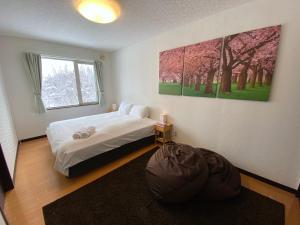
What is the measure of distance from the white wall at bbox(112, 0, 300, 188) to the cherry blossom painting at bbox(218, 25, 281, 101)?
8 cm

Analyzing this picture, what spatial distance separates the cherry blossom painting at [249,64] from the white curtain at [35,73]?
3.95 m

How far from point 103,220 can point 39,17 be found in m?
2.92

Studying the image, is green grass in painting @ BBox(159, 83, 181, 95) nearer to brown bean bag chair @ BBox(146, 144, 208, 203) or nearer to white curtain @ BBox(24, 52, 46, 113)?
brown bean bag chair @ BBox(146, 144, 208, 203)

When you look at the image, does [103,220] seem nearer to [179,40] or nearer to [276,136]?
[276,136]

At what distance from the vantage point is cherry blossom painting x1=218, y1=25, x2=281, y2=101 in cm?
164

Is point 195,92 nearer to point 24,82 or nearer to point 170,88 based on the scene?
point 170,88

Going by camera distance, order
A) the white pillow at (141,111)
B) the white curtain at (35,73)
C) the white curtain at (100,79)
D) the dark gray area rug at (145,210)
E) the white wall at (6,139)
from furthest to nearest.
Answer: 1. the white curtain at (100,79)
2. the white pillow at (141,111)
3. the white curtain at (35,73)
4. the white wall at (6,139)
5. the dark gray area rug at (145,210)

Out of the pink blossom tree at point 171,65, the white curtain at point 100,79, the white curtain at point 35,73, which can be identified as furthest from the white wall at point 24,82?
the pink blossom tree at point 171,65

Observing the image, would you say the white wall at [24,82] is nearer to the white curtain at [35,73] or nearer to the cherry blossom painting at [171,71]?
the white curtain at [35,73]

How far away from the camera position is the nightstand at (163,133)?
2891mm

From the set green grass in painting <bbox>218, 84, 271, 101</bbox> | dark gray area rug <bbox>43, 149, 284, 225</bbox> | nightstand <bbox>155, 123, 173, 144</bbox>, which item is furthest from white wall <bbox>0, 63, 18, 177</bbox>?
green grass in painting <bbox>218, 84, 271, 101</bbox>

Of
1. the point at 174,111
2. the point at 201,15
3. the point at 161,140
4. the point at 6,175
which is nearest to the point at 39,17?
the point at 6,175

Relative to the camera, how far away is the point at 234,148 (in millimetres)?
2102

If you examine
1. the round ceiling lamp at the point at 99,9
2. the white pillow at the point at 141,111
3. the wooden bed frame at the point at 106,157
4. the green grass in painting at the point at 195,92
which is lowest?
the wooden bed frame at the point at 106,157
